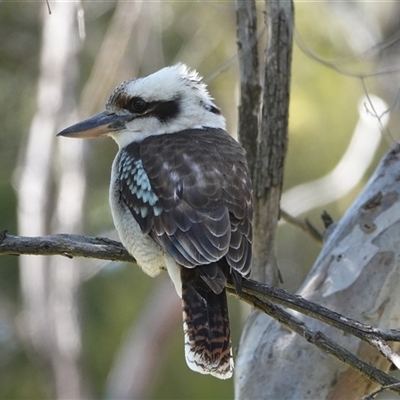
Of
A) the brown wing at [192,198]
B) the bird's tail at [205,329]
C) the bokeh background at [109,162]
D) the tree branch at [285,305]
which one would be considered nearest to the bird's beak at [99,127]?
the brown wing at [192,198]

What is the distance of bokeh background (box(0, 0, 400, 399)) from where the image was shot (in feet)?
24.6

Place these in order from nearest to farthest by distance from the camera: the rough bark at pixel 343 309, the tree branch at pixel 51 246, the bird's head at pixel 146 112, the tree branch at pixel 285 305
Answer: the tree branch at pixel 285 305, the tree branch at pixel 51 246, the rough bark at pixel 343 309, the bird's head at pixel 146 112

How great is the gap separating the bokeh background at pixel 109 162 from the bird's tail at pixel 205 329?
431 cm

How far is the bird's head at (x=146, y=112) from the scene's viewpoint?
3.34 metres

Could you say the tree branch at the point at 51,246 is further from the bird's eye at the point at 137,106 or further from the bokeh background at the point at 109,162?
the bokeh background at the point at 109,162

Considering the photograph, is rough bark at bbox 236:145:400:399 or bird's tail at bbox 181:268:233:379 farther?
rough bark at bbox 236:145:400:399

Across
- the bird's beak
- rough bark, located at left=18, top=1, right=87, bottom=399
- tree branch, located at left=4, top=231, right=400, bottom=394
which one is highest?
the bird's beak

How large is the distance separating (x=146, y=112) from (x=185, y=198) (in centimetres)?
62

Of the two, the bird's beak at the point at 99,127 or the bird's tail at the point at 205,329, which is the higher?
the bird's beak at the point at 99,127

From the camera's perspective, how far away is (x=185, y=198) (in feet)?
9.41

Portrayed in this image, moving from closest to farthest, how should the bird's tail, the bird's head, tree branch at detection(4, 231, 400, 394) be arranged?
tree branch at detection(4, 231, 400, 394) → the bird's tail → the bird's head

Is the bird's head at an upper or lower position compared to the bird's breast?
upper

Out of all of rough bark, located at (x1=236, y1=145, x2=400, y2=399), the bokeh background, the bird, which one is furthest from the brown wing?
the bokeh background

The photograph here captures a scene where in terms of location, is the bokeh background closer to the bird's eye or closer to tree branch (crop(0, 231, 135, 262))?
the bird's eye
